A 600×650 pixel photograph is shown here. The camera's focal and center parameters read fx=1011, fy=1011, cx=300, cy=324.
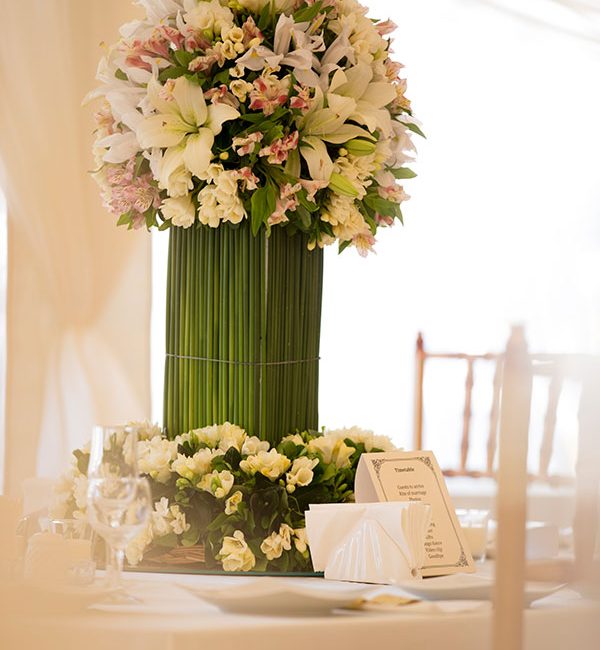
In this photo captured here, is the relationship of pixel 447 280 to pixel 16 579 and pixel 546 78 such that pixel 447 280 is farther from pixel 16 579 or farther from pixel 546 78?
pixel 16 579

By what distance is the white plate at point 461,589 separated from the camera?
39.5 inches

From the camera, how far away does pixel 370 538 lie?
3.61 ft

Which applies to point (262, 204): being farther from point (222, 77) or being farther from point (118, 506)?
point (118, 506)

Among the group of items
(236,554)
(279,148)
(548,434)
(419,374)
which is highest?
(279,148)

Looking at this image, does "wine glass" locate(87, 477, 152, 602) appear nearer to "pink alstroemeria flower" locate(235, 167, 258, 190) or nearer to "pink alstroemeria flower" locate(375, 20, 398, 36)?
"pink alstroemeria flower" locate(235, 167, 258, 190)

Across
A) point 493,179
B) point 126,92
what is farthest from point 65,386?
point 493,179

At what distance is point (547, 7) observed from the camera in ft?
9.84

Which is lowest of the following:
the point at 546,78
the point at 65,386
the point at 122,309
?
the point at 65,386

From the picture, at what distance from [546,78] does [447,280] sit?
1.31 meters

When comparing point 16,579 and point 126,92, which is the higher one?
point 126,92

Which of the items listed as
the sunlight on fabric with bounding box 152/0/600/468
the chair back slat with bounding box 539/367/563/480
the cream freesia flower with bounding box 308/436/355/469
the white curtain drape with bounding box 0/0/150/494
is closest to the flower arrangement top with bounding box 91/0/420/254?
the cream freesia flower with bounding box 308/436/355/469

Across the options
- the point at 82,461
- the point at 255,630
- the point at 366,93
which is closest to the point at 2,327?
the point at 82,461

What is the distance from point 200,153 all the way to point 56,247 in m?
1.53

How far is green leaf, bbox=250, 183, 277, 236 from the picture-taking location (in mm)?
1150
